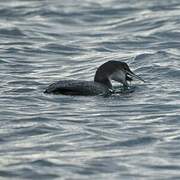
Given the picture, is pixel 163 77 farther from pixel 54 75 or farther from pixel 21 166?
pixel 21 166

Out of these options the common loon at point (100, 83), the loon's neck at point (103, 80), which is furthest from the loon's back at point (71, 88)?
the loon's neck at point (103, 80)

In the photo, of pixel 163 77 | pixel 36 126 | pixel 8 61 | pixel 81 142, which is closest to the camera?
pixel 81 142

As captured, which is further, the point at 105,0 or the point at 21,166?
the point at 105,0

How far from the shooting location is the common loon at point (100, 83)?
15062 mm

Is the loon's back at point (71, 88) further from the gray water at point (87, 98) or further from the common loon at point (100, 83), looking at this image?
the gray water at point (87, 98)

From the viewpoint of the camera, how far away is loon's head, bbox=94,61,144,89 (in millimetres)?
16375

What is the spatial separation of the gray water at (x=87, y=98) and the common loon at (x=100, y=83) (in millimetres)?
131

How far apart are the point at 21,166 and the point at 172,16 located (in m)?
13.9

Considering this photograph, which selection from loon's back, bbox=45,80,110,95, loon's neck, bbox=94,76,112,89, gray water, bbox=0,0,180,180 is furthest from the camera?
loon's neck, bbox=94,76,112,89

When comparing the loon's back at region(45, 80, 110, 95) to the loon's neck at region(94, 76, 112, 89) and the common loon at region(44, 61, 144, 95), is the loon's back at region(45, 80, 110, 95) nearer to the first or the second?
the common loon at region(44, 61, 144, 95)

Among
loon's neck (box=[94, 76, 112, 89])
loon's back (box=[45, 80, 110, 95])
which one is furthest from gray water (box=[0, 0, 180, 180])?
loon's neck (box=[94, 76, 112, 89])

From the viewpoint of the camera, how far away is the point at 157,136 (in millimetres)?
12594

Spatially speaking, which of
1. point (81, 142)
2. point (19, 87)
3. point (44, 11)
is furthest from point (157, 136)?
point (44, 11)

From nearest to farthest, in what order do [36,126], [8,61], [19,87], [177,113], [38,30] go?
1. [36,126]
2. [177,113]
3. [19,87]
4. [8,61]
5. [38,30]
